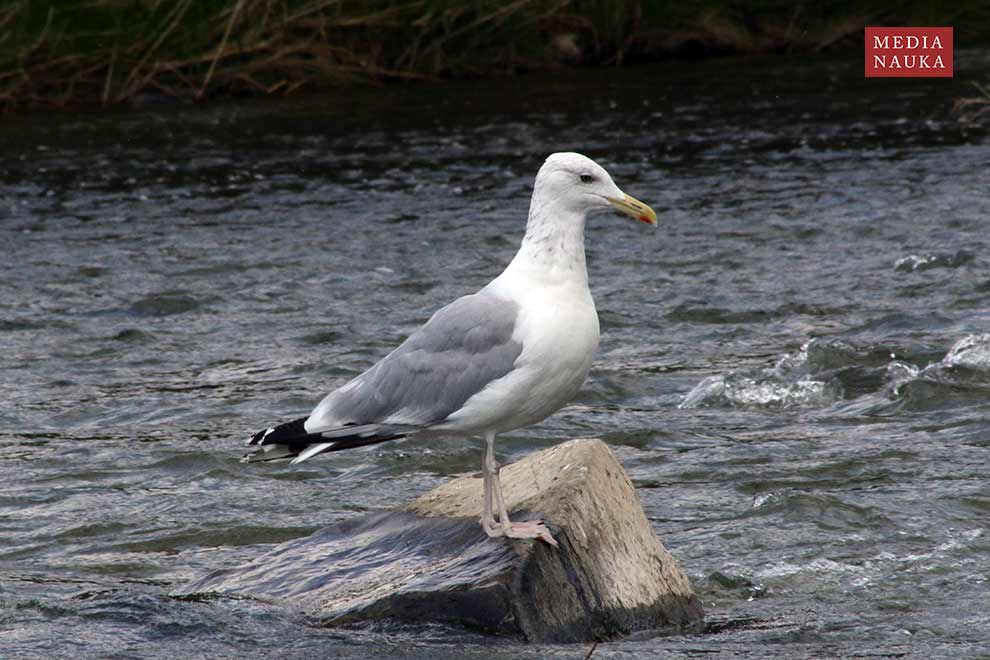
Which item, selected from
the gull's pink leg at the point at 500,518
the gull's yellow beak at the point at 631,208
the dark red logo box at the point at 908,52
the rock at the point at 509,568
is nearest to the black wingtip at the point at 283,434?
the rock at the point at 509,568

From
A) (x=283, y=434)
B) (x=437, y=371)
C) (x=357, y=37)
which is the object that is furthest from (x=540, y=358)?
(x=357, y=37)

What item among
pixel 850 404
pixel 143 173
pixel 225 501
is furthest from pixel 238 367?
pixel 143 173

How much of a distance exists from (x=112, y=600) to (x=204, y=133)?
42.3ft

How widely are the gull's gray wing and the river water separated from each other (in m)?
0.73

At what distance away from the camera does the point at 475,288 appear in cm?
1155

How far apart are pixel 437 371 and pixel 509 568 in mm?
726

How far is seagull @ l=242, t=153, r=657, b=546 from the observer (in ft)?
18.2

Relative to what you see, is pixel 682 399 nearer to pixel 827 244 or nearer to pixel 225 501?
pixel 225 501

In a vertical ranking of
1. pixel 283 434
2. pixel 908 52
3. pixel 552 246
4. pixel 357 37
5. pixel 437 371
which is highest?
pixel 357 37

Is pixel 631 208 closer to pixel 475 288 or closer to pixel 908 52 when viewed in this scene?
pixel 475 288

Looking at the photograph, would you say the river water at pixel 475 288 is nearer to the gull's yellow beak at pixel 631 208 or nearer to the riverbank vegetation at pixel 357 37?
the riverbank vegetation at pixel 357 37

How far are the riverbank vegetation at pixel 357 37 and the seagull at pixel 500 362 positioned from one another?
48.8 feet

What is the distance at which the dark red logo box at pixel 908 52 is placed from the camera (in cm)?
2006

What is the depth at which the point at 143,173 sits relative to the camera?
16234mm
